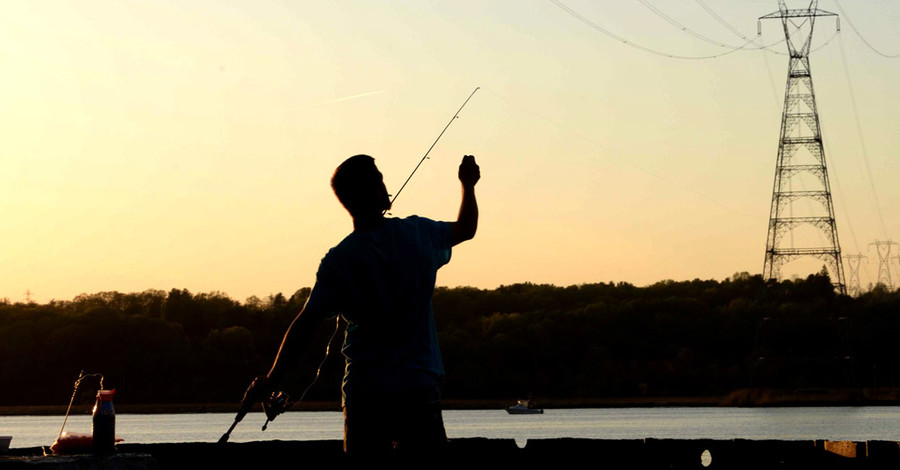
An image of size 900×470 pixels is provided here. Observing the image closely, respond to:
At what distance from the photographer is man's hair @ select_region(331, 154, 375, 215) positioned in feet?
21.5

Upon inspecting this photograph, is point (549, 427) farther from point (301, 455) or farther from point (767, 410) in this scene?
point (301, 455)

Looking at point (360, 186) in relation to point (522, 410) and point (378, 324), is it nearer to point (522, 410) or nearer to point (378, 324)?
point (378, 324)

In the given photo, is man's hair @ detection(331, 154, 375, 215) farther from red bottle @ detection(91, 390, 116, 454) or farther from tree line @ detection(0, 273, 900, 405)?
tree line @ detection(0, 273, 900, 405)

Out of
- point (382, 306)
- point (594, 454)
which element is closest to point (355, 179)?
point (382, 306)

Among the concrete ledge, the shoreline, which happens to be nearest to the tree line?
the shoreline

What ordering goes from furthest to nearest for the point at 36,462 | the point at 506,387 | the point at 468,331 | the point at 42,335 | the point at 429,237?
the point at 506,387 → the point at 468,331 → the point at 42,335 → the point at 429,237 → the point at 36,462

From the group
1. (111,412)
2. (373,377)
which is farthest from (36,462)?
(373,377)

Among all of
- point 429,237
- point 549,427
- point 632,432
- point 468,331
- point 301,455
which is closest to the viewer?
point 429,237

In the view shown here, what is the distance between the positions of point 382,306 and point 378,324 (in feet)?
0.27

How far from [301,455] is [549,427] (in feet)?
404

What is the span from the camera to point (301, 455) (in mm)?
7656

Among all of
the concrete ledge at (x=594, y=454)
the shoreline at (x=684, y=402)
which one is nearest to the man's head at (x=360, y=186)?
the concrete ledge at (x=594, y=454)

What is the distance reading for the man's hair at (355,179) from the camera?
21.5 ft

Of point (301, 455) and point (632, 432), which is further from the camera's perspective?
point (632, 432)
